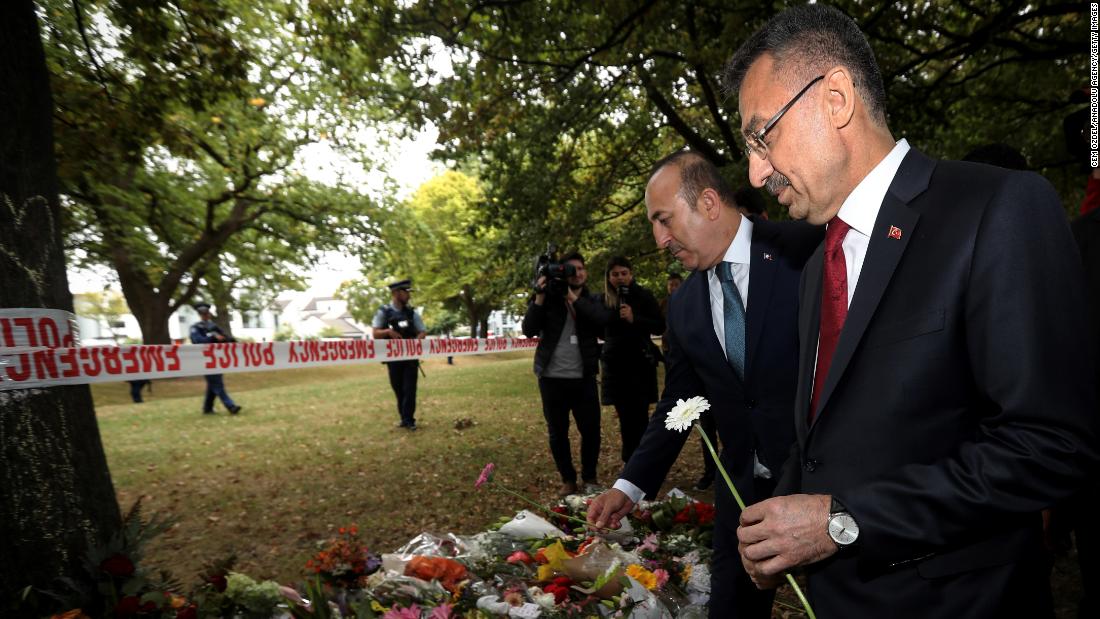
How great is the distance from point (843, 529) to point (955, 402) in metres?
0.33

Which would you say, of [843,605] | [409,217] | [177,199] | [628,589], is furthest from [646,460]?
[409,217]

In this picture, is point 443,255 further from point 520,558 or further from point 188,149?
point 520,558

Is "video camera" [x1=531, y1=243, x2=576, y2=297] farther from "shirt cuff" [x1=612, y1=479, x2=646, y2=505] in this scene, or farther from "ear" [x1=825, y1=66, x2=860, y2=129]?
"ear" [x1=825, y1=66, x2=860, y2=129]

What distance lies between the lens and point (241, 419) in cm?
1167

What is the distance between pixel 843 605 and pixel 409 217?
19.5 meters

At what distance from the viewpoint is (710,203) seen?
249 centimetres

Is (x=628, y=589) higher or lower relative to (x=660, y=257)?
lower

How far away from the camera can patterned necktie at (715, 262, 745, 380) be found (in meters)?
2.27

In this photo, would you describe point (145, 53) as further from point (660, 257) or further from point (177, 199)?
point (660, 257)

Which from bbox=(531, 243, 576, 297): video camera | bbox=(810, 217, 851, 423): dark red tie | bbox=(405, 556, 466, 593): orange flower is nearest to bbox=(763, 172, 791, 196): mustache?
bbox=(810, 217, 851, 423): dark red tie

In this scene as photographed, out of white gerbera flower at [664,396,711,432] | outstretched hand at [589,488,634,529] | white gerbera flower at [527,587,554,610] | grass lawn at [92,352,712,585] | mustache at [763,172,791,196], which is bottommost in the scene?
grass lawn at [92,352,712,585]

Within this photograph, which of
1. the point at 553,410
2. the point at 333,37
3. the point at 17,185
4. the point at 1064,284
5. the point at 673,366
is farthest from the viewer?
the point at 333,37

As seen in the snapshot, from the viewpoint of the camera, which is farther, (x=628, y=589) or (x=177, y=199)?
(x=177, y=199)

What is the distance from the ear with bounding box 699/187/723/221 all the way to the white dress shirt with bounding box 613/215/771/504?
125mm
